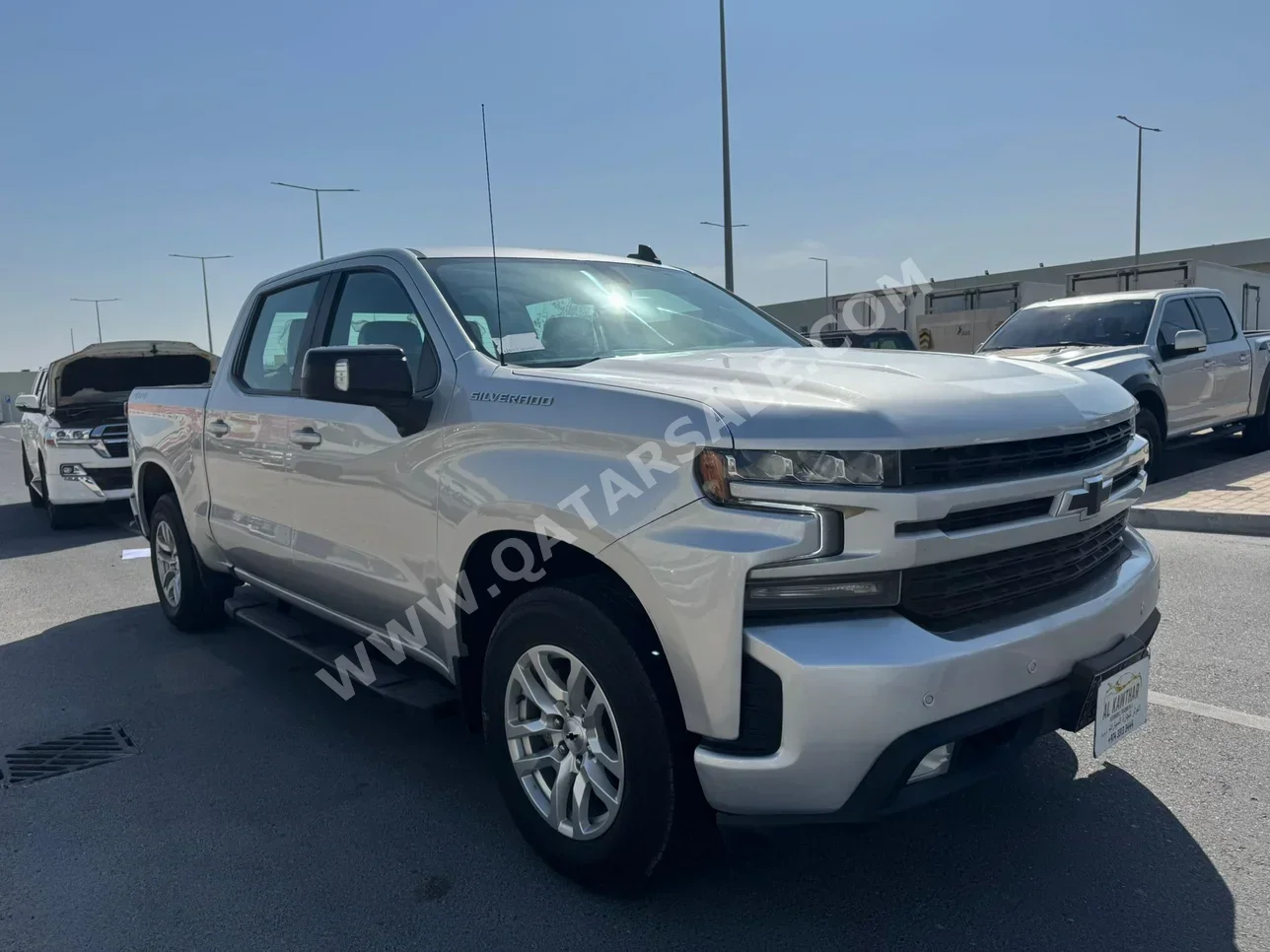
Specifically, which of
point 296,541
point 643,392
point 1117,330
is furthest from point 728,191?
point 643,392

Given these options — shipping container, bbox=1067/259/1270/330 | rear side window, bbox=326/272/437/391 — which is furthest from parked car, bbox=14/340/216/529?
shipping container, bbox=1067/259/1270/330

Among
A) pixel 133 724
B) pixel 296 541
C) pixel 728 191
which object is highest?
pixel 728 191

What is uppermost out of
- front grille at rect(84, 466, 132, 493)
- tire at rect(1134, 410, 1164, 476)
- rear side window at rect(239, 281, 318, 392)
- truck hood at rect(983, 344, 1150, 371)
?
rear side window at rect(239, 281, 318, 392)

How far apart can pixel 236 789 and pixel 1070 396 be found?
10.3ft

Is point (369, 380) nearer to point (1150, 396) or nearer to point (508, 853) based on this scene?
point (508, 853)

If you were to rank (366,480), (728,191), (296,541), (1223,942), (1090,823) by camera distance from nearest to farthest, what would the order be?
(1223,942) → (1090,823) → (366,480) → (296,541) → (728,191)

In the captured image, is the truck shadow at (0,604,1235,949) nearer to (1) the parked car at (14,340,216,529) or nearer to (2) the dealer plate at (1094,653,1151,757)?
(2) the dealer plate at (1094,653,1151,757)

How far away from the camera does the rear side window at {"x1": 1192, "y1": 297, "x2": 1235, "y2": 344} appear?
10.2m

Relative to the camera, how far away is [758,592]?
7.43 feet

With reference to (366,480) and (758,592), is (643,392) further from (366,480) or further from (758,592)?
(366,480)

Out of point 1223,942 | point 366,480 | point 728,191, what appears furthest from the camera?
point 728,191

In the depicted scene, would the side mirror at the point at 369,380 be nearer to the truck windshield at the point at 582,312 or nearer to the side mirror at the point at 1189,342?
the truck windshield at the point at 582,312

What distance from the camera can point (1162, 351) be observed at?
30.0 ft

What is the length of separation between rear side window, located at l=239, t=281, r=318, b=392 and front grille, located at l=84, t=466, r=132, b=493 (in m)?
6.30
